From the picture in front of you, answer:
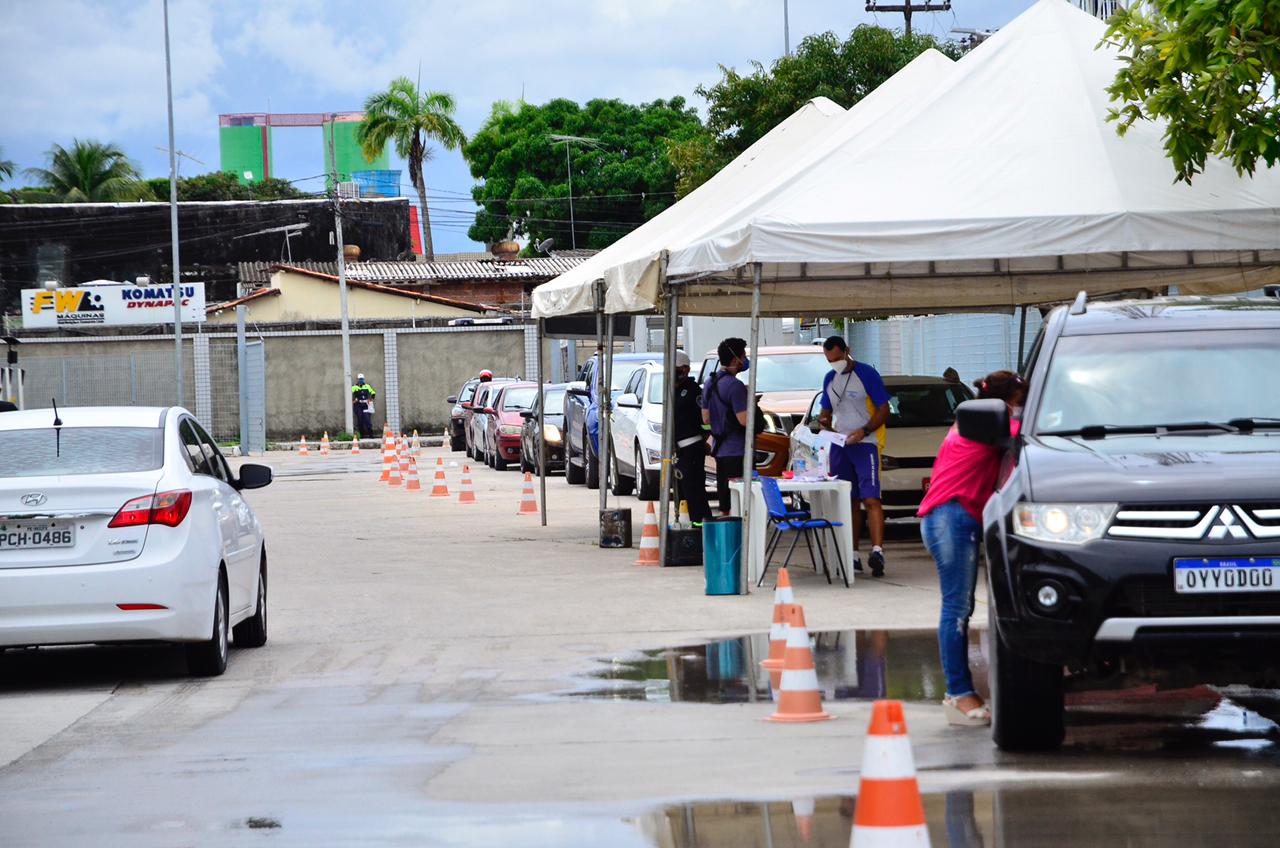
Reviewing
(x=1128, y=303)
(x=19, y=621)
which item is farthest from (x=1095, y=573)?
(x=19, y=621)

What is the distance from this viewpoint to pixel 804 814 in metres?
6.60

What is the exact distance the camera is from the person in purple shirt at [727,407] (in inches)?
643

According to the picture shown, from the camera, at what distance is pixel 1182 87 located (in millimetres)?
13445

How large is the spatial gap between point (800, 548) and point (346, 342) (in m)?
35.6

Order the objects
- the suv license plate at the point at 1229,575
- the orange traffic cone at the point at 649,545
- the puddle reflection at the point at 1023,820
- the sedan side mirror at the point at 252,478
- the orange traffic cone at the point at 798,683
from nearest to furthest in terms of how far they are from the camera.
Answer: the puddle reflection at the point at 1023,820 < the suv license plate at the point at 1229,575 < the orange traffic cone at the point at 798,683 < the sedan side mirror at the point at 252,478 < the orange traffic cone at the point at 649,545

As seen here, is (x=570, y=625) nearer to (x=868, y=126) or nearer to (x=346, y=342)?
(x=868, y=126)

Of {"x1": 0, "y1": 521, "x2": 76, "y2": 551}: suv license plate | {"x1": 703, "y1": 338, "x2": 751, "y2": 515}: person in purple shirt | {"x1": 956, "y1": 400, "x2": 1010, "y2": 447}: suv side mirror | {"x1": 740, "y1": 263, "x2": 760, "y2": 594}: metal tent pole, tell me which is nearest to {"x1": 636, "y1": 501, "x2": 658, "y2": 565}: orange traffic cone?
{"x1": 703, "y1": 338, "x2": 751, "y2": 515}: person in purple shirt

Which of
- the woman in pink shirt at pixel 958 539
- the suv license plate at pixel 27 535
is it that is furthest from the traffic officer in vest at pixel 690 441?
the woman in pink shirt at pixel 958 539

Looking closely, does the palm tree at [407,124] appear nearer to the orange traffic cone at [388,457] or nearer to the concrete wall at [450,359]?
the concrete wall at [450,359]

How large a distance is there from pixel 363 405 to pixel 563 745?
43643 mm

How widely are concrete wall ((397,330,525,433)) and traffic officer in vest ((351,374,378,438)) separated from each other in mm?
2486

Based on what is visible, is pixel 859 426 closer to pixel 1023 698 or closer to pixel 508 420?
pixel 1023 698

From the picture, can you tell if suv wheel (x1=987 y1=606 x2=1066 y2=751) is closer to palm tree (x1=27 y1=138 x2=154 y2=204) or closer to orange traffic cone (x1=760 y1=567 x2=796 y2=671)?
orange traffic cone (x1=760 y1=567 x2=796 y2=671)

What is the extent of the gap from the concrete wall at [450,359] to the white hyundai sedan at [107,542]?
42.9m
